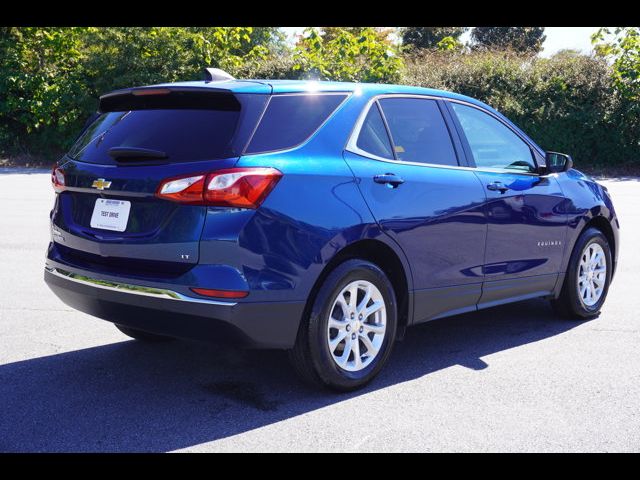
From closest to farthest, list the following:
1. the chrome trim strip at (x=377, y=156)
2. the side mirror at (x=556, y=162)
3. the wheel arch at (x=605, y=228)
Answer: the chrome trim strip at (x=377, y=156)
the side mirror at (x=556, y=162)
the wheel arch at (x=605, y=228)

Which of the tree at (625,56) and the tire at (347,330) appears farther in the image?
the tree at (625,56)

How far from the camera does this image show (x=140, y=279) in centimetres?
404

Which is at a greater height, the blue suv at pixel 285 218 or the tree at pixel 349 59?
the tree at pixel 349 59

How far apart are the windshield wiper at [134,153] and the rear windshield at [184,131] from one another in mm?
31

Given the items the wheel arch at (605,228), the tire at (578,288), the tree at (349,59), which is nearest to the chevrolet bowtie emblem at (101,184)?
the tire at (578,288)

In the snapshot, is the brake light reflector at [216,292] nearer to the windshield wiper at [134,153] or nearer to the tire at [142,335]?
the windshield wiper at [134,153]

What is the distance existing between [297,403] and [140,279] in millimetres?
1081

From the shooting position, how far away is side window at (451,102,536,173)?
549 cm

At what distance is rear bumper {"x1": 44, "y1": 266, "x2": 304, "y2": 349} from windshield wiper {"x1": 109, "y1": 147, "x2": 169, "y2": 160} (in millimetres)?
679

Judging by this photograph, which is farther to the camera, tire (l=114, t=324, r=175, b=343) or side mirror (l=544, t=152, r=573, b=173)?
side mirror (l=544, t=152, r=573, b=173)

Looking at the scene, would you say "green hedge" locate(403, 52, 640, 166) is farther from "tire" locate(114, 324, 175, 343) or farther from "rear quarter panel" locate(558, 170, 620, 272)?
"tire" locate(114, 324, 175, 343)

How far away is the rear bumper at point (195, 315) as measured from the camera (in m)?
3.90

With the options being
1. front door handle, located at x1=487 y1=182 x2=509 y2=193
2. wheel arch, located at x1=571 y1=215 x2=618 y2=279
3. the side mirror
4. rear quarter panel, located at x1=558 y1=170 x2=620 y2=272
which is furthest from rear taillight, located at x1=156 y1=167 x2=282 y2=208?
wheel arch, located at x1=571 y1=215 x2=618 y2=279
